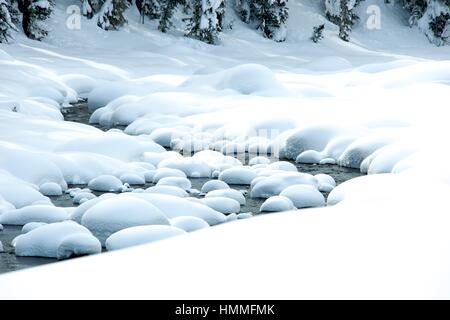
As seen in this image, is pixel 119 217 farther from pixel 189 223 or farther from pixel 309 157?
A: pixel 309 157

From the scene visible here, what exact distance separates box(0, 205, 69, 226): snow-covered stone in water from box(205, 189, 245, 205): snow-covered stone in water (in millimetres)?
1545

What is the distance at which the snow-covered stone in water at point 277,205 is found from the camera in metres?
6.45

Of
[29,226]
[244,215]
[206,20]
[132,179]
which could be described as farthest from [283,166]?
[206,20]

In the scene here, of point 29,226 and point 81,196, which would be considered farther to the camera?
point 81,196

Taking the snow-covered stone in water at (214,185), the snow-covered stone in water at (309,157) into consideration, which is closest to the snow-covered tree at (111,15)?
the snow-covered stone in water at (309,157)

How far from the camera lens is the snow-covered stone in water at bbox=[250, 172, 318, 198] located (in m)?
7.07

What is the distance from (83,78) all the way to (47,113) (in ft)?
15.9

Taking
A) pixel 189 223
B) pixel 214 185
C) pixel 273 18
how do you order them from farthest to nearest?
pixel 273 18
pixel 214 185
pixel 189 223

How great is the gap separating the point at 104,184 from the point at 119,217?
1929 mm

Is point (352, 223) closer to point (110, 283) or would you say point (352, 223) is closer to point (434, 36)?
point (110, 283)

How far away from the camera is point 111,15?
23625 mm

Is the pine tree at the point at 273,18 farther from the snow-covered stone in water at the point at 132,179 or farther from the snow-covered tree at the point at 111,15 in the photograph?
the snow-covered stone in water at the point at 132,179

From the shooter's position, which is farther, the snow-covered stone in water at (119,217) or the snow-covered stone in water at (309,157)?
the snow-covered stone in water at (309,157)

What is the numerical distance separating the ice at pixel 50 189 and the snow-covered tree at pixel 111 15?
56.4 ft
